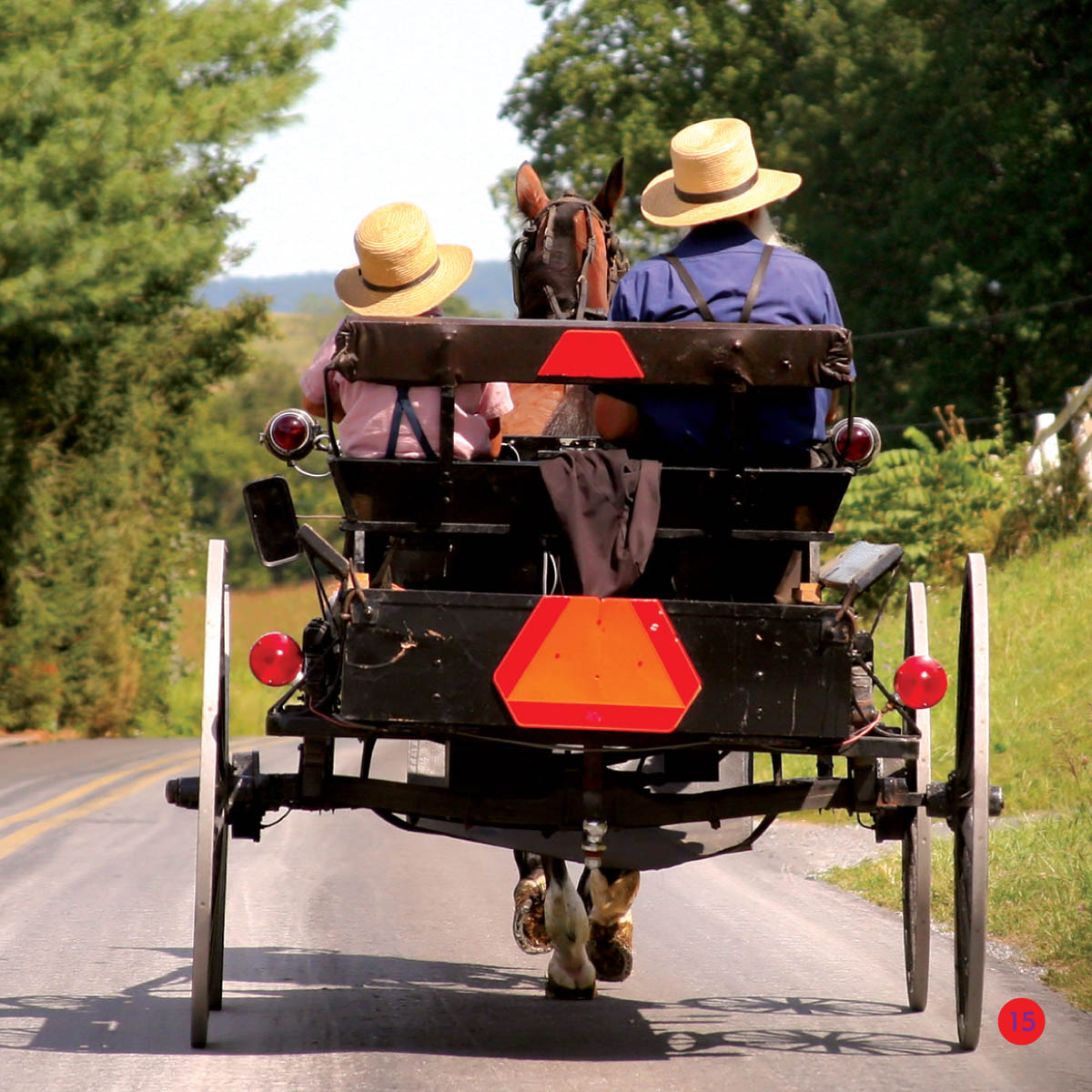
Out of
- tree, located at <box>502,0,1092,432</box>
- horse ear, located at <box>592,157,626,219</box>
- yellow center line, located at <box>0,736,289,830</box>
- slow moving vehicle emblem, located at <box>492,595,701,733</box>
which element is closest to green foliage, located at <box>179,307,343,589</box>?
tree, located at <box>502,0,1092,432</box>

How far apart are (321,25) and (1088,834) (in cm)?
2058

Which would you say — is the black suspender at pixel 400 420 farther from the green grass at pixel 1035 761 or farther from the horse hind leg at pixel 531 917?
the green grass at pixel 1035 761

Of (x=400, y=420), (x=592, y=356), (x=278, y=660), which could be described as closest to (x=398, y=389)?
(x=400, y=420)

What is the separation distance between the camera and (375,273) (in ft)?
19.7

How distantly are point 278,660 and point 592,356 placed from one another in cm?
124

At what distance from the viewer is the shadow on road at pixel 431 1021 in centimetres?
554

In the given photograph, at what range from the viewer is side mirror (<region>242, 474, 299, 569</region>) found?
5.46m

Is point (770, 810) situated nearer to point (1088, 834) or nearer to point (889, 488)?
point (1088, 834)

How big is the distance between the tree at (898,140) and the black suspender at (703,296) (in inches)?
1219

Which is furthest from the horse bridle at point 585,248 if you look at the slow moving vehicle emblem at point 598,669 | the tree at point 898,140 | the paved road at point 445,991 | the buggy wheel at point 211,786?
the tree at point 898,140

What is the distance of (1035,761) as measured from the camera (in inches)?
465

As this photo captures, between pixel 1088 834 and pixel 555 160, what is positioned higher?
pixel 555 160

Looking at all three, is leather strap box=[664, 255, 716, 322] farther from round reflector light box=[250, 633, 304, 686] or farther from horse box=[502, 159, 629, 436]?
horse box=[502, 159, 629, 436]

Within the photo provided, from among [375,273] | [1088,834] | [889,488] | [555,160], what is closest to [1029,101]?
[555,160]
